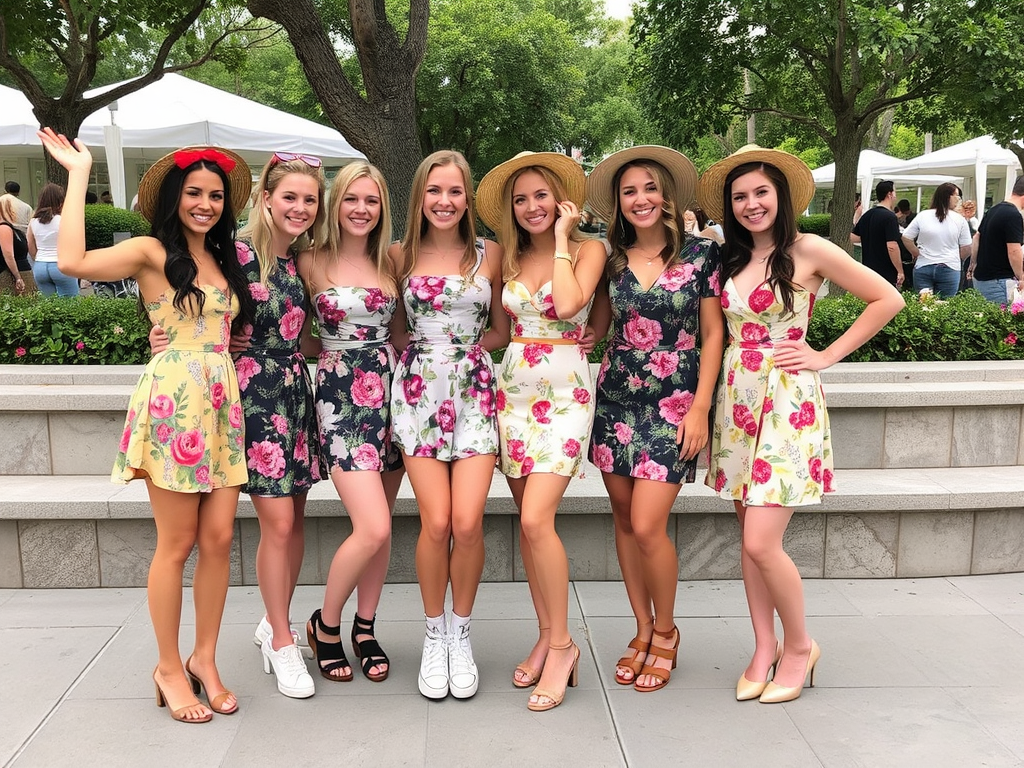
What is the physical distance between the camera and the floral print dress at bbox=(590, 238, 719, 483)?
3.36 metres

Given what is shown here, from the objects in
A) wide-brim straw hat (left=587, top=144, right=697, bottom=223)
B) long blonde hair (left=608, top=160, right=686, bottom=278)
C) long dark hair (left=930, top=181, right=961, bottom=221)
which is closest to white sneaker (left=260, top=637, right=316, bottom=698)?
long blonde hair (left=608, top=160, right=686, bottom=278)

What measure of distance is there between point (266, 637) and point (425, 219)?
5.79 ft

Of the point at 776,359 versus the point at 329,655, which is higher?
the point at 776,359

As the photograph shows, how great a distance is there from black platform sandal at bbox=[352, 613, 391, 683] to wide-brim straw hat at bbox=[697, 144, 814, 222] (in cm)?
214

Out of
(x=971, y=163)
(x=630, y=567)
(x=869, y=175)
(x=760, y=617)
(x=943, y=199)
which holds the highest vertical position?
(x=971, y=163)

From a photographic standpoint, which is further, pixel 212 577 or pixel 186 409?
pixel 212 577

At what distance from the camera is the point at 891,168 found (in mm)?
18391

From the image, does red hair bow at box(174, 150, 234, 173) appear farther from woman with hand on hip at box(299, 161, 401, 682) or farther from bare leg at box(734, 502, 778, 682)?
bare leg at box(734, 502, 778, 682)

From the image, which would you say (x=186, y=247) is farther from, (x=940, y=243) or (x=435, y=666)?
(x=940, y=243)

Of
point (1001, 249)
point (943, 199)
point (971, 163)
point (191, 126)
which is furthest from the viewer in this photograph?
point (971, 163)

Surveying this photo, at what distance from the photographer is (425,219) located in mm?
3523

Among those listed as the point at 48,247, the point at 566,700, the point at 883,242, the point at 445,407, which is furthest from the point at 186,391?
the point at 883,242

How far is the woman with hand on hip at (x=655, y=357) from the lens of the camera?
3.36 m

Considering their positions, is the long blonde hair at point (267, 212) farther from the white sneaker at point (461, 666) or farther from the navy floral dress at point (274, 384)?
the white sneaker at point (461, 666)
